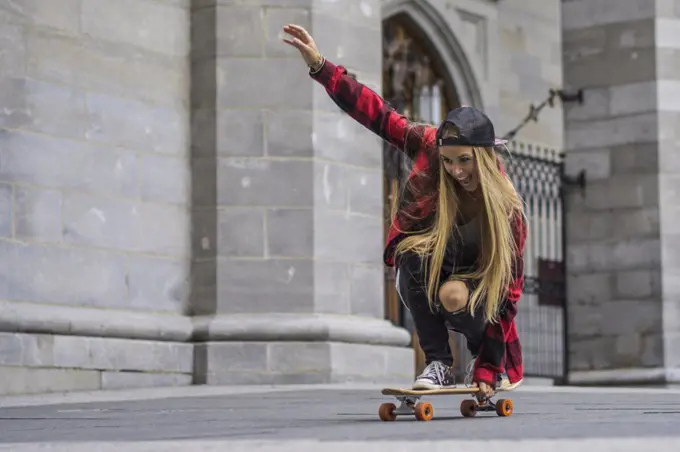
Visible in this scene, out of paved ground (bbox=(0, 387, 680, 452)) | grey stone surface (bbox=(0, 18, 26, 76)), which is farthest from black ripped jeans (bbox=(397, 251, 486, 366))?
grey stone surface (bbox=(0, 18, 26, 76))

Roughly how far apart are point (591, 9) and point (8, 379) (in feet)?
22.7

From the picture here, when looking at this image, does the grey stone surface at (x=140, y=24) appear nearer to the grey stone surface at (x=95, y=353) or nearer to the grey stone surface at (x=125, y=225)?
the grey stone surface at (x=125, y=225)

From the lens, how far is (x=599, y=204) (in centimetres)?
1351

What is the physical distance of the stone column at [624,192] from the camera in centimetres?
1298

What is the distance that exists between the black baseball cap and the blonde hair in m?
0.04

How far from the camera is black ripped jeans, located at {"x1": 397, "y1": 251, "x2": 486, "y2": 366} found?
5984 mm

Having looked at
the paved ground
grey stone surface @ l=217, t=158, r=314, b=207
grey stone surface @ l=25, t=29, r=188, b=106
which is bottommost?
the paved ground

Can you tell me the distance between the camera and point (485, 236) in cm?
596

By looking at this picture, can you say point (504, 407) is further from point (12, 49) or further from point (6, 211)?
point (12, 49)

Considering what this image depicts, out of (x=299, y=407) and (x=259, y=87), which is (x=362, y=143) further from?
(x=299, y=407)

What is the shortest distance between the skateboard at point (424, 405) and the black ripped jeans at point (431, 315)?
0.19 m

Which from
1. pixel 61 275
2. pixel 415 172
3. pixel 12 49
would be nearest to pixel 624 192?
pixel 61 275

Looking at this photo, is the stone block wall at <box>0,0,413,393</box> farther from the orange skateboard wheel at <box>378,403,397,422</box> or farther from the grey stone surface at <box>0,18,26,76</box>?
the orange skateboard wheel at <box>378,403,397,422</box>

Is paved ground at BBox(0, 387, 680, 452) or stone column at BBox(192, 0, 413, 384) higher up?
stone column at BBox(192, 0, 413, 384)
